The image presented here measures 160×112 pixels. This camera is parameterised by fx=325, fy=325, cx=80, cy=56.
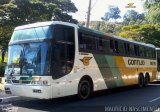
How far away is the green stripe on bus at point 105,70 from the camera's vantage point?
15.2 meters

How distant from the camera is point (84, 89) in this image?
1383 cm

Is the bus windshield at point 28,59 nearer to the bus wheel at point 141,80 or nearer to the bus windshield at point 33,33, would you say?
the bus windshield at point 33,33

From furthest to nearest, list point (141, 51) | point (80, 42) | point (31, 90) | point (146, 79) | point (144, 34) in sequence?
point (144, 34), point (146, 79), point (141, 51), point (80, 42), point (31, 90)

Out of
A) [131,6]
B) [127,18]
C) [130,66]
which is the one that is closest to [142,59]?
[130,66]

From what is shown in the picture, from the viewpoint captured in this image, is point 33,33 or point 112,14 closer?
point 33,33

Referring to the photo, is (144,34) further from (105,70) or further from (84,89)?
(84,89)

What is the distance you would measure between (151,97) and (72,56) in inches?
180

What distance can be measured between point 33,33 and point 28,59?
1.09 meters

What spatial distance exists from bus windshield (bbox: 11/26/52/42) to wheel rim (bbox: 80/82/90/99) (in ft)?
9.35

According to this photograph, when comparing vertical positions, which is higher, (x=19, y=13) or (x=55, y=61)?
(x=19, y=13)

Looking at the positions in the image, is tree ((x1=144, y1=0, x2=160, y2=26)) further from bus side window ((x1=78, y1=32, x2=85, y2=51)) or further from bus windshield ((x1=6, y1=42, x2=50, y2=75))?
bus windshield ((x1=6, y1=42, x2=50, y2=75))

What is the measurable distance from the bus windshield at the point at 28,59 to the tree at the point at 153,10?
1890 cm

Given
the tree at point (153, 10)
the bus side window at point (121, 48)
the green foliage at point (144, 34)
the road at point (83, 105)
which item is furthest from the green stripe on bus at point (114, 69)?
the green foliage at point (144, 34)

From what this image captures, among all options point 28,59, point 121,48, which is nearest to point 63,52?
point 28,59
